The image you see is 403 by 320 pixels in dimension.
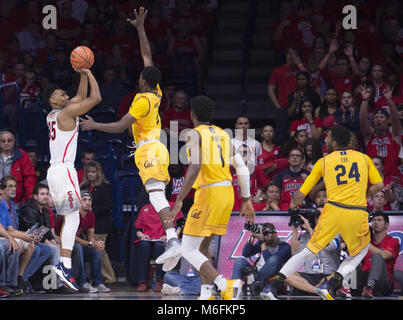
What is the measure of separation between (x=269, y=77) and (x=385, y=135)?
142 inches

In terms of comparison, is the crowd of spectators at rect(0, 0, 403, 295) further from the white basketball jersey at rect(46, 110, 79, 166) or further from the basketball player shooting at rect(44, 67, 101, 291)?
the white basketball jersey at rect(46, 110, 79, 166)

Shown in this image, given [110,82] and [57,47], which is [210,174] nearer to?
[110,82]

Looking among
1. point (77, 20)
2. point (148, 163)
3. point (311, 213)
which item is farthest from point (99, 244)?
point (77, 20)

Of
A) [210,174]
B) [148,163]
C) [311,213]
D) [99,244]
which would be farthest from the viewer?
[99,244]

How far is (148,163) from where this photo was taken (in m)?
8.62

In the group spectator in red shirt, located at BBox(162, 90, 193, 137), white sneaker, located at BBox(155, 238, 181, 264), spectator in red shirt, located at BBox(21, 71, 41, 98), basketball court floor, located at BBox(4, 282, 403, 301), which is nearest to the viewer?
white sneaker, located at BBox(155, 238, 181, 264)

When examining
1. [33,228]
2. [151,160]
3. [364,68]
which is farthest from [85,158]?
[364,68]

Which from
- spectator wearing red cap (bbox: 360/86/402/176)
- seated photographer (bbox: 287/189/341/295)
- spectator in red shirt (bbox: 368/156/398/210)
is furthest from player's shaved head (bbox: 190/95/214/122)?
spectator wearing red cap (bbox: 360/86/402/176)

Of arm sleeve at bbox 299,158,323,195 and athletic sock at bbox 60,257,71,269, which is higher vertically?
arm sleeve at bbox 299,158,323,195

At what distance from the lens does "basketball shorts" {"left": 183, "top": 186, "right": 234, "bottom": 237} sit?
7523mm

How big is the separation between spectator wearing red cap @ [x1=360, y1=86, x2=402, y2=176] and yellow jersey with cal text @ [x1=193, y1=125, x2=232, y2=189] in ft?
13.3

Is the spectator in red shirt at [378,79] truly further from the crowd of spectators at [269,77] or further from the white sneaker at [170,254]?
the white sneaker at [170,254]

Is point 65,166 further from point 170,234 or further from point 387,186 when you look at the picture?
point 387,186
